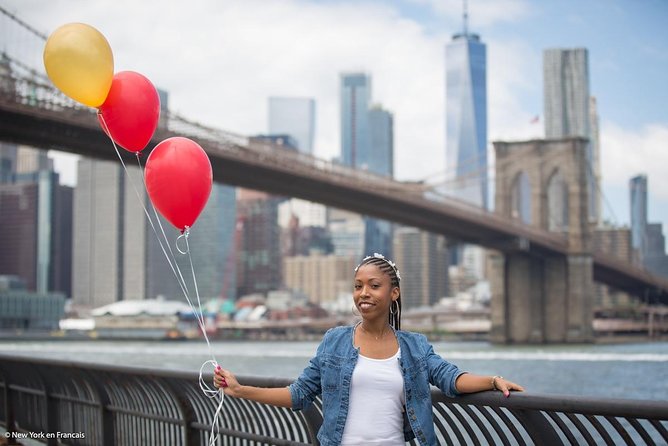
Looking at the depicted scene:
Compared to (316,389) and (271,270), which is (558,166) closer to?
(316,389)

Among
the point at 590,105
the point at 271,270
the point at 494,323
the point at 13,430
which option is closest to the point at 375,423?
the point at 13,430

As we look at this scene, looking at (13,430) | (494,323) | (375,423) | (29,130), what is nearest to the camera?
(375,423)

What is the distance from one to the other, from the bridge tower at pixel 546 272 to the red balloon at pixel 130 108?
48994 millimetres

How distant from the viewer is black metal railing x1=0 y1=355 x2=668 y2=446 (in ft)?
12.6

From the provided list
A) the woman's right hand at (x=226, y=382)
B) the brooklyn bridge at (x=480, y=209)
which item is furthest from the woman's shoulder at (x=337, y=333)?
the brooklyn bridge at (x=480, y=209)

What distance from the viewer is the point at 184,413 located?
612 cm

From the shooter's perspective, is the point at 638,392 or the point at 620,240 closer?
the point at 638,392

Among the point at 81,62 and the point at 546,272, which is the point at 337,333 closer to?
the point at 81,62

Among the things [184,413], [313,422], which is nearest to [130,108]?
[184,413]

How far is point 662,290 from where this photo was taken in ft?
212

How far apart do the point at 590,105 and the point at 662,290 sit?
4925 inches

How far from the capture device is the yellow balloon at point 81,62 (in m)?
5.82

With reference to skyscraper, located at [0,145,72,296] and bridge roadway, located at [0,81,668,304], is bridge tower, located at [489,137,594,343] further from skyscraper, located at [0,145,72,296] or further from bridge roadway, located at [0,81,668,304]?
skyscraper, located at [0,145,72,296]

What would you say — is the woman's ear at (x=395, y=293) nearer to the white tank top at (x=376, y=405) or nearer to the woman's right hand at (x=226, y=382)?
the white tank top at (x=376, y=405)
